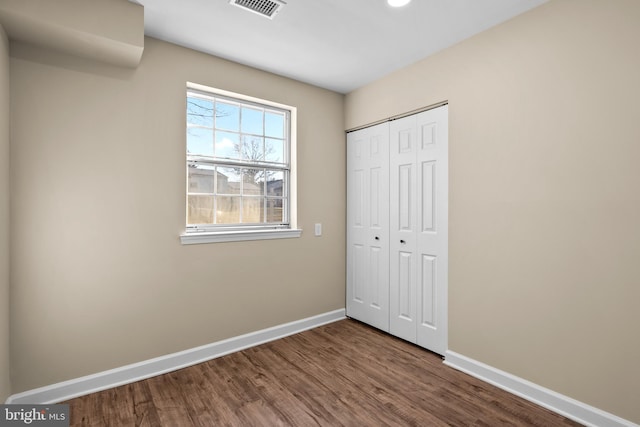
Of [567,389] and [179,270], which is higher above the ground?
[179,270]

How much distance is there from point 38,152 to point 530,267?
3365mm

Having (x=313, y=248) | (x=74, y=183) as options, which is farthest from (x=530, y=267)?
(x=74, y=183)

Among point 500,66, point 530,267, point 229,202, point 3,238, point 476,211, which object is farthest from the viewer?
point 229,202

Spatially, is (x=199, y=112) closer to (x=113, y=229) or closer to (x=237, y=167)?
(x=237, y=167)

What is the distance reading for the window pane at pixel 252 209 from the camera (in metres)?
3.10

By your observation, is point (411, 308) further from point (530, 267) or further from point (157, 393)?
point (157, 393)

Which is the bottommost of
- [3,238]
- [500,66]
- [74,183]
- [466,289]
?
[466,289]

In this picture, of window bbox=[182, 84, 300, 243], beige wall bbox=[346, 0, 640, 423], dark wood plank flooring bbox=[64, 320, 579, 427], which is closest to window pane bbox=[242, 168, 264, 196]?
window bbox=[182, 84, 300, 243]

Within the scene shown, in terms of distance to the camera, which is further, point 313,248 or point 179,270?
point 313,248

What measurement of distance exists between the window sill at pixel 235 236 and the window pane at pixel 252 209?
0.16 metres

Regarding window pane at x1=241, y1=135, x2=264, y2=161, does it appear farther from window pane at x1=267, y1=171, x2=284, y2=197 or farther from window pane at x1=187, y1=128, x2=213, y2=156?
window pane at x1=187, y1=128, x2=213, y2=156

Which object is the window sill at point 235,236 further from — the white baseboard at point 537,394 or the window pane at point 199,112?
the white baseboard at point 537,394

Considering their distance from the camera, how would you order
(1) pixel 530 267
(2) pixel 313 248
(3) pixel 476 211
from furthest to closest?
(2) pixel 313 248, (3) pixel 476 211, (1) pixel 530 267

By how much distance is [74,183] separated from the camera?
2.21 m
